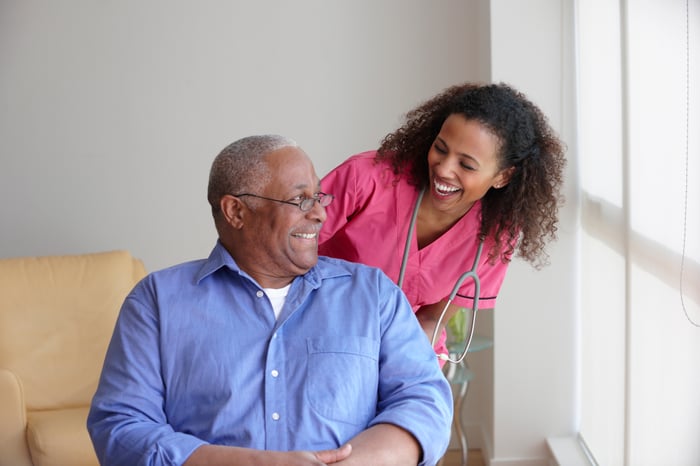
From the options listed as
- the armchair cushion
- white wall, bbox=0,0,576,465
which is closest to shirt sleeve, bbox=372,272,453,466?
the armchair cushion

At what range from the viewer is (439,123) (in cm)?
221

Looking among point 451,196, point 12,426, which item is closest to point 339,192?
point 451,196

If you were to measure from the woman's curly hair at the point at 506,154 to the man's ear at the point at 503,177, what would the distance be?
1 centimetres

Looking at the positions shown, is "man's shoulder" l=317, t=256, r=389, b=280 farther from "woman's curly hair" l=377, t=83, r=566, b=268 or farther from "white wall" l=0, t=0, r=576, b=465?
"white wall" l=0, t=0, r=576, b=465

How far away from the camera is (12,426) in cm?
305

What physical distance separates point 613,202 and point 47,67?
7.94 feet

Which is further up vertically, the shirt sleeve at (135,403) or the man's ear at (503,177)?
the man's ear at (503,177)

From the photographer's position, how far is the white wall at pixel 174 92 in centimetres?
376

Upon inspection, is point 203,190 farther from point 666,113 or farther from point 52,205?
point 666,113

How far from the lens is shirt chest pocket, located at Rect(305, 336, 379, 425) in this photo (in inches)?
69.4

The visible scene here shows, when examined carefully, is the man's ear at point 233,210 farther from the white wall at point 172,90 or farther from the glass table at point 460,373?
the white wall at point 172,90

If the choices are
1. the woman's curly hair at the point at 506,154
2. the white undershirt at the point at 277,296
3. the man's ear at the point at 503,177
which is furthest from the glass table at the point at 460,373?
the white undershirt at the point at 277,296

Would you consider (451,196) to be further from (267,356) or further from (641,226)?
(641,226)

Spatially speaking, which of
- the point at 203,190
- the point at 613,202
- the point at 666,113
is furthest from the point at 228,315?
the point at 203,190
